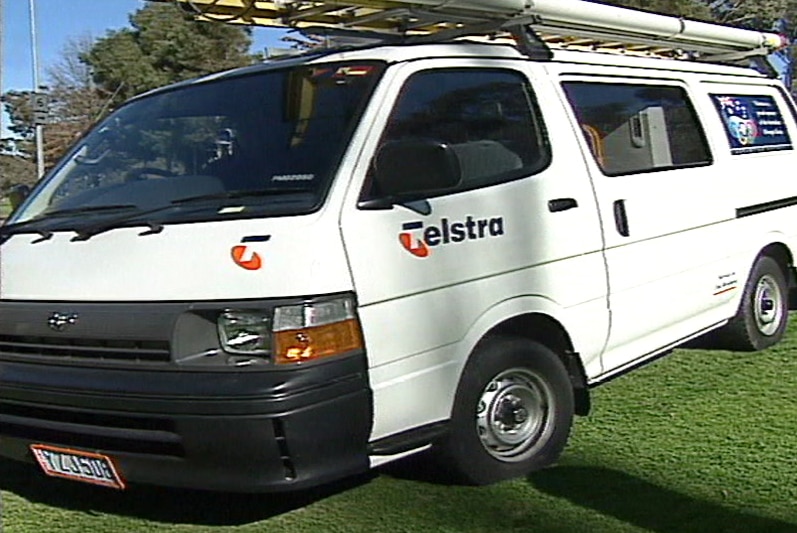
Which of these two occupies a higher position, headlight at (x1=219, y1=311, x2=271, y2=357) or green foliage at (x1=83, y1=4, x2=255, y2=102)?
green foliage at (x1=83, y1=4, x2=255, y2=102)

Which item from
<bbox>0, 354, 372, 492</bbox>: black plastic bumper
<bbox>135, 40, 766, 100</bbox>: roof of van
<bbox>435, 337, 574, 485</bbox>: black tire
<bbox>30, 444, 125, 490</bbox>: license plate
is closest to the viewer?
<bbox>0, 354, 372, 492</bbox>: black plastic bumper

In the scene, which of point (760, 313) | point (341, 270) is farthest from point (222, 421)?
point (760, 313)

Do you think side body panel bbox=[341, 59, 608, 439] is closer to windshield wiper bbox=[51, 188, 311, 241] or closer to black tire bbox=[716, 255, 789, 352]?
windshield wiper bbox=[51, 188, 311, 241]

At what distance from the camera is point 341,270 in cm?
365

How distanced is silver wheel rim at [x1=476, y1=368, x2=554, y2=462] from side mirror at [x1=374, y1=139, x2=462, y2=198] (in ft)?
3.20

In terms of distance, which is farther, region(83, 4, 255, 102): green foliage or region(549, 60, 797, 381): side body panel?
region(83, 4, 255, 102): green foliage

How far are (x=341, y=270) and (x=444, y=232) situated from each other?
23.8 inches

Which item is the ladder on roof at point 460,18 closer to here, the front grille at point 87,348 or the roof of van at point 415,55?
the roof of van at point 415,55

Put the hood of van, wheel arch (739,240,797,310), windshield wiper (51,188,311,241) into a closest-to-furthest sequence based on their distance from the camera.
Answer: the hood of van → windshield wiper (51,188,311,241) → wheel arch (739,240,797,310)

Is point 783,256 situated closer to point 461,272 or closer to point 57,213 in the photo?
point 461,272

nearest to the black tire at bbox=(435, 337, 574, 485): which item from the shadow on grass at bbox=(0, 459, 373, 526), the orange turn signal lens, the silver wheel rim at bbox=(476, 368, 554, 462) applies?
the silver wheel rim at bbox=(476, 368, 554, 462)

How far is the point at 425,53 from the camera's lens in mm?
4379

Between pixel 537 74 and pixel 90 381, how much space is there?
258 cm

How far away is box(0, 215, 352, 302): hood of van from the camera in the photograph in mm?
3551
